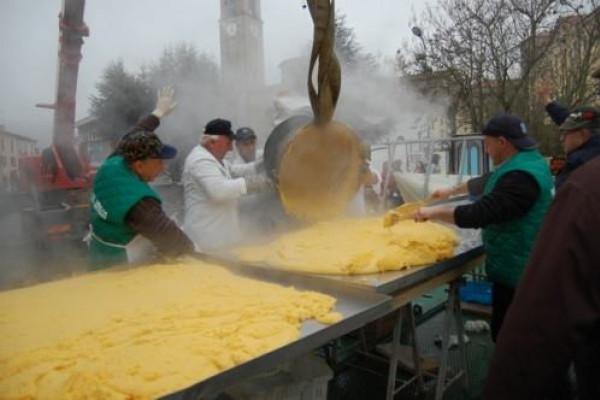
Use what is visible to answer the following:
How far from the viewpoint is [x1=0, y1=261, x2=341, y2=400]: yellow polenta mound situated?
3.67ft

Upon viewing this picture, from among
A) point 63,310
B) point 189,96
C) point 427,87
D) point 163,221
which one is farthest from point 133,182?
point 427,87

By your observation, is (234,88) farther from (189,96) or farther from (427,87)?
(427,87)

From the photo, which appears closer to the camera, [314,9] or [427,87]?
[314,9]

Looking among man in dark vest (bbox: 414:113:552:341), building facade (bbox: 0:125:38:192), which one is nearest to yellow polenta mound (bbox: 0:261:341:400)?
building facade (bbox: 0:125:38:192)

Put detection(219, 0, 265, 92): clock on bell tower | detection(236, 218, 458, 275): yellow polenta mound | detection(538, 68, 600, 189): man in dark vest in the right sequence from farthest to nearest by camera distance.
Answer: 1. detection(219, 0, 265, 92): clock on bell tower
2. detection(538, 68, 600, 189): man in dark vest
3. detection(236, 218, 458, 275): yellow polenta mound

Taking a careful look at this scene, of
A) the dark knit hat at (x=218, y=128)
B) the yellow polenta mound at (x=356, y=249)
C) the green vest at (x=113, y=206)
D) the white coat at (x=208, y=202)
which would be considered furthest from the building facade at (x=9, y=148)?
the dark knit hat at (x=218, y=128)

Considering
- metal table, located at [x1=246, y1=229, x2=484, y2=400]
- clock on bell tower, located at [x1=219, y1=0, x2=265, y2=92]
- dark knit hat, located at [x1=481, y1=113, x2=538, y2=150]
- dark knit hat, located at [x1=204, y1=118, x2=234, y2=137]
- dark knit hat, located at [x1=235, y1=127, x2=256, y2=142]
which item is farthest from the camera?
clock on bell tower, located at [x1=219, y1=0, x2=265, y2=92]

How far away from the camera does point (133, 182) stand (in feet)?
7.03

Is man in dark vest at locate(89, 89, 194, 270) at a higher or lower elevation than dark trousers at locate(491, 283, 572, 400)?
higher

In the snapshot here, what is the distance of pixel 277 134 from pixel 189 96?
274cm

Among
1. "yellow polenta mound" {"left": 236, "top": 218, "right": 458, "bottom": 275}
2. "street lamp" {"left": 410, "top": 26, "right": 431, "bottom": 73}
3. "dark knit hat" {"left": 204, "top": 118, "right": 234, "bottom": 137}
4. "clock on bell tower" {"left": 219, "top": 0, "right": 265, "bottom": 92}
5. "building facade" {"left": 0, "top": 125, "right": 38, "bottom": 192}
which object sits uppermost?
"street lamp" {"left": 410, "top": 26, "right": 431, "bottom": 73}

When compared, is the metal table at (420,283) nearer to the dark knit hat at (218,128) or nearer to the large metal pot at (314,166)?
the large metal pot at (314,166)

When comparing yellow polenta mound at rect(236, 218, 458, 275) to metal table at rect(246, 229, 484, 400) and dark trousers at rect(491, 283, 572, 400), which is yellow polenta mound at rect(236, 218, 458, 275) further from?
dark trousers at rect(491, 283, 572, 400)

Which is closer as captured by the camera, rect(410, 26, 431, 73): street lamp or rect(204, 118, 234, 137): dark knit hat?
rect(204, 118, 234, 137): dark knit hat
